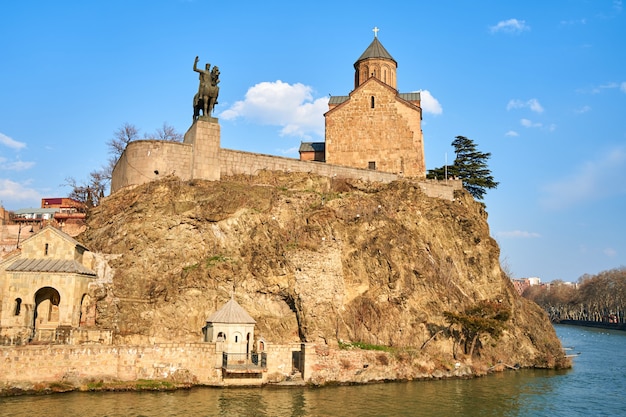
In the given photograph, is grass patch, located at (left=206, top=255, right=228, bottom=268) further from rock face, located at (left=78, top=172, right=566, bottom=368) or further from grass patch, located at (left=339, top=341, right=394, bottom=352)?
grass patch, located at (left=339, top=341, right=394, bottom=352)

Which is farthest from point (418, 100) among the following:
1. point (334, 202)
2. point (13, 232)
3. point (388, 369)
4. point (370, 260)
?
point (13, 232)

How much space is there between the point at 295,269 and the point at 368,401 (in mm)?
9141

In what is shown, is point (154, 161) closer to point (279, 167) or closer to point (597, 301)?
point (279, 167)

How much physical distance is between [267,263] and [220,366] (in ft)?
22.0

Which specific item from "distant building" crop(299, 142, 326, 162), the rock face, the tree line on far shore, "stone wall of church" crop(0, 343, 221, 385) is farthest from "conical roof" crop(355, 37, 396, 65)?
the tree line on far shore

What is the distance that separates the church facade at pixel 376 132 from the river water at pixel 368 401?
1776cm

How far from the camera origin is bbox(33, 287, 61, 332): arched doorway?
2619 centimetres

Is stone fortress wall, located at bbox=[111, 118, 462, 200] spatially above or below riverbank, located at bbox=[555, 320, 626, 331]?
above

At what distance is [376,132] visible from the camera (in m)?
41.7

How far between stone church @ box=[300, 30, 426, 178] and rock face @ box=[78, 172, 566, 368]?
5.64 m

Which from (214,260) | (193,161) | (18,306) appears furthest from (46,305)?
(193,161)

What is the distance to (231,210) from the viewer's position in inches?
1208

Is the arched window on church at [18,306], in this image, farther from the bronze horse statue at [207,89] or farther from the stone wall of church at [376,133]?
the stone wall of church at [376,133]

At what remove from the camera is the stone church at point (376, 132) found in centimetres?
4088
